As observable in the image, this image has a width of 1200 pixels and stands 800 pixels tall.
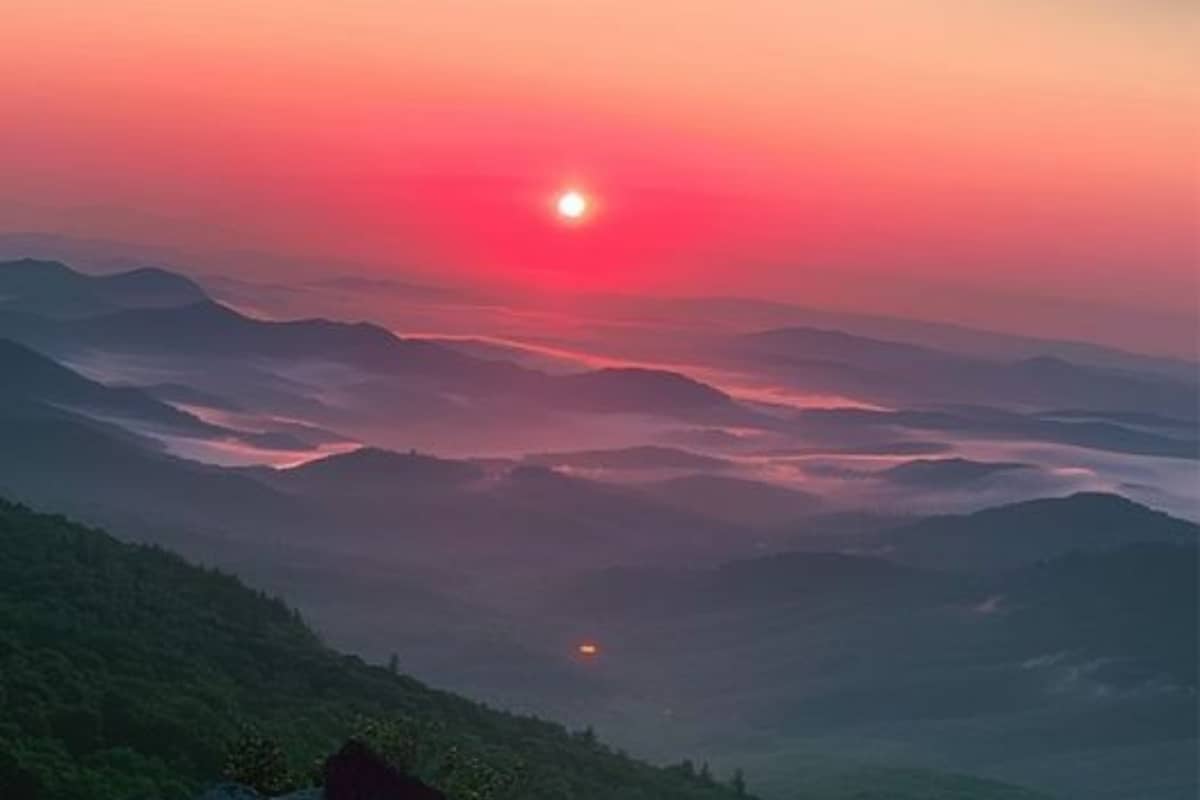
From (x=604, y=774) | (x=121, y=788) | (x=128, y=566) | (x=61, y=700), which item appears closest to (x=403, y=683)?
(x=604, y=774)

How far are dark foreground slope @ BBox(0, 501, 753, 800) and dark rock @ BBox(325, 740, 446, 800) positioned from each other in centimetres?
2888

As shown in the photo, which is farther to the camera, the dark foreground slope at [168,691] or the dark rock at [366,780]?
the dark foreground slope at [168,691]

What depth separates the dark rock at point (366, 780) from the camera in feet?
177

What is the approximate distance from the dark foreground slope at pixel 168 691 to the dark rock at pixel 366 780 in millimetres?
28877

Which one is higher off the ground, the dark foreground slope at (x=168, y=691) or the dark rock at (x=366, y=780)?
the dark foreground slope at (x=168, y=691)

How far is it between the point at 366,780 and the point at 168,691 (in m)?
64.7

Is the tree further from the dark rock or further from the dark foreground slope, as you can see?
the dark rock

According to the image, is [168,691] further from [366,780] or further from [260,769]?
[366,780]

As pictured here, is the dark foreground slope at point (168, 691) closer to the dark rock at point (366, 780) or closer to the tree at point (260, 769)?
the tree at point (260, 769)

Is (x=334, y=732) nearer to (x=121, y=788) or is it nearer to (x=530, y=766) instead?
(x=530, y=766)

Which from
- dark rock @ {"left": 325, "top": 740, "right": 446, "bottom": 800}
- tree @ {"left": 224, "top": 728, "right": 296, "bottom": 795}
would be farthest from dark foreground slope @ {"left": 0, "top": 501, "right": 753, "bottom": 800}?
dark rock @ {"left": 325, "top": 740, "right": 446, "bottom": 800}

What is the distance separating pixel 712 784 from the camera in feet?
572

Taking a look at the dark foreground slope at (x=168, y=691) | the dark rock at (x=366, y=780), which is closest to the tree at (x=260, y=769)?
the dark foreground slope at (x=168, y=691)

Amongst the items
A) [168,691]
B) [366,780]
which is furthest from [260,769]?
[168,691]
